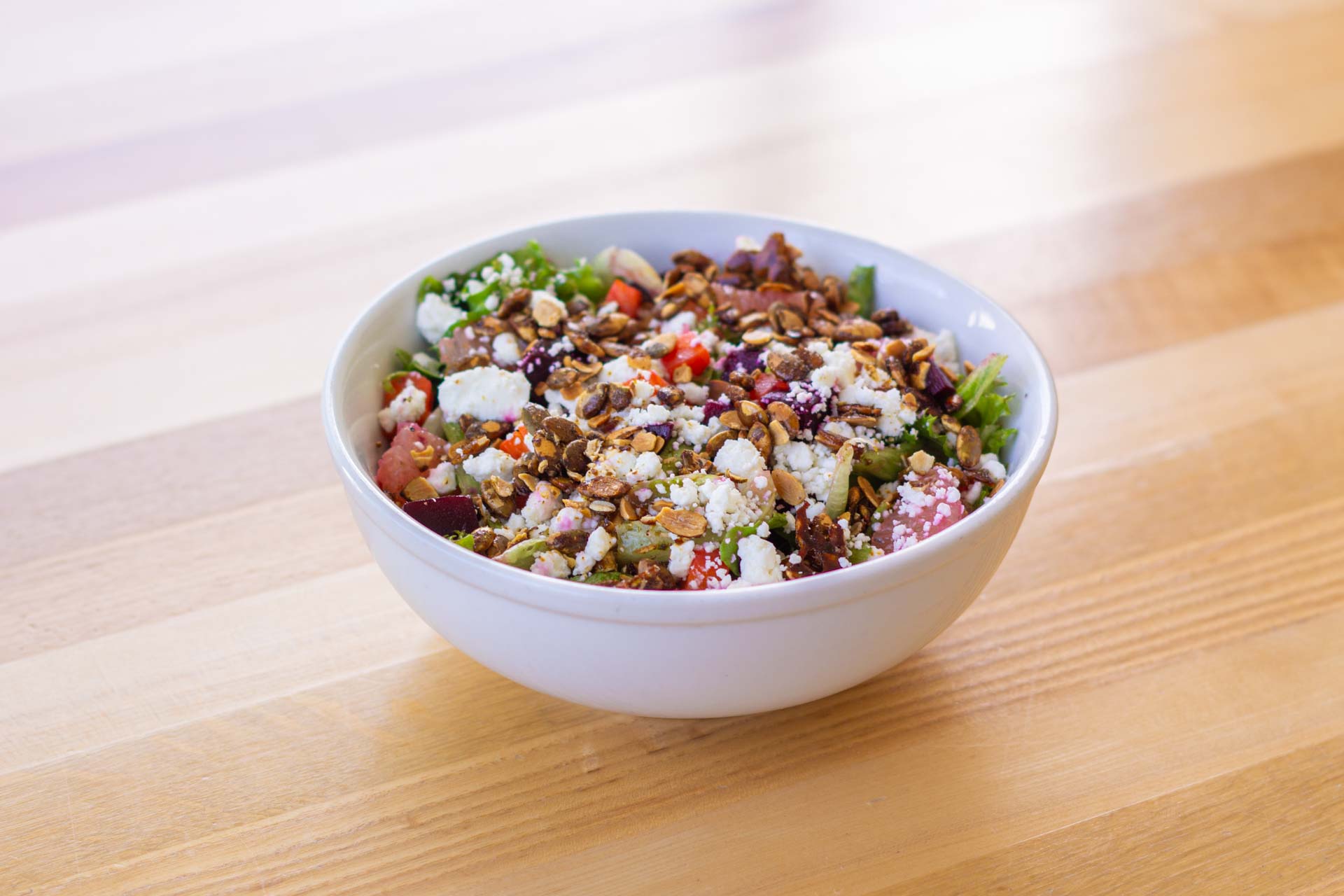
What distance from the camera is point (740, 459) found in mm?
1190

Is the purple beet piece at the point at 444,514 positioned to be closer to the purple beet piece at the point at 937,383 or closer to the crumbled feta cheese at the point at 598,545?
the crumbled feta cheese at the point at 598,545

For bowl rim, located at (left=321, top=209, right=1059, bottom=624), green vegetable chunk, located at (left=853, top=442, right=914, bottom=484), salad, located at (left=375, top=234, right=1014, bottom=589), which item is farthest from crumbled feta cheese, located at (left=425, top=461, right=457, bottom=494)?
green vegetable chunk, located at (left=853, top=442, right=914, bottom=484)

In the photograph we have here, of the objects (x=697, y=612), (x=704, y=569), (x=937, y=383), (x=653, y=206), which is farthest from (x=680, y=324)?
(x=653, y=206)

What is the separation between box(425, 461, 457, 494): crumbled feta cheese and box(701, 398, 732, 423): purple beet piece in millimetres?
268

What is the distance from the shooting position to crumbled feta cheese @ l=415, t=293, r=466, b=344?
4.72 feet

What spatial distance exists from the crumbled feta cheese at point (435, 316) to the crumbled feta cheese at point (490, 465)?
9.7 inches

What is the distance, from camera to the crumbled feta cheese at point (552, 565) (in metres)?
1.12

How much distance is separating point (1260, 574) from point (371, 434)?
1.05 meters

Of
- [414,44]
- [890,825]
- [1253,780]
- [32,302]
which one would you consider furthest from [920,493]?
[414,44]

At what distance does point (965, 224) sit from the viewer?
2.17 metres

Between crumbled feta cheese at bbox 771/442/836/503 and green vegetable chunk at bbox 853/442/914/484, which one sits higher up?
crumbled feta cheese at bbox 771/442/836/503

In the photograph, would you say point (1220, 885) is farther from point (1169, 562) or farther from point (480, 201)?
point (480, 201)

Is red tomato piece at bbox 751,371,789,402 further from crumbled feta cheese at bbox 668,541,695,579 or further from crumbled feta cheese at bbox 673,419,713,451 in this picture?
crumbled feta cheese at bbox 668,541,695,579

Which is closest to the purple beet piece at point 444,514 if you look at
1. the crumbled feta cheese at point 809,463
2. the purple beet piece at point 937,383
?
the crumbled feta cheese at point 809,463
